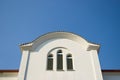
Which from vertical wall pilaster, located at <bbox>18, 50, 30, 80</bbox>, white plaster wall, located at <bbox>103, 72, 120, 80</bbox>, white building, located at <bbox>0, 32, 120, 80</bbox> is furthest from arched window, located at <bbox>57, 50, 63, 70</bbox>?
white plaster wall, located at <bbox>103, 72, 120, 80</bbox>

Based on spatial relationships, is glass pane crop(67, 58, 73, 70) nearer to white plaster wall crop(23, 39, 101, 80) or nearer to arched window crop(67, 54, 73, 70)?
arched window crop(67, 54, 73, 70)

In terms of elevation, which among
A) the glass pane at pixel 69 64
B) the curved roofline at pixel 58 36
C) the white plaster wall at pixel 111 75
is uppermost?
the curved roofline at pixel 58 36

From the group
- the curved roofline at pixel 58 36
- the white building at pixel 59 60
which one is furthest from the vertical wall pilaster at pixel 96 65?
the curved roofline at pixel 58 36

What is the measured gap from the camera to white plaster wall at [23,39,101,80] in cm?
1462

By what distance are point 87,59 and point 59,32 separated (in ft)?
12.7

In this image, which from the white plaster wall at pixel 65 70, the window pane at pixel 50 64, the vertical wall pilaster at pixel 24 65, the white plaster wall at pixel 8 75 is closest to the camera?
the vertical wall pilaster at pixel 24 65

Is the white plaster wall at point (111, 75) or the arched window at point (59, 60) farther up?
the arched window at point (59, 60)

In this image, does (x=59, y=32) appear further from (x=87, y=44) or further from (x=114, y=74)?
(x=114, y=74)

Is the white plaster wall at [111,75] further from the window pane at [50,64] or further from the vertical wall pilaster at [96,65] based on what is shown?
the window pane at [50,64]

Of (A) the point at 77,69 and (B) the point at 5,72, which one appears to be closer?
(A) the point at 77,69

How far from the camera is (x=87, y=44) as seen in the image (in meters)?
17.2

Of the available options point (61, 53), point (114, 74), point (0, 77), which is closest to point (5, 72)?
point (0, 77)

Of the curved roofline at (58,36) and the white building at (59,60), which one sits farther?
the curved roofline at (58,36)

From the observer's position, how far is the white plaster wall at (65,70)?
14.6 m
